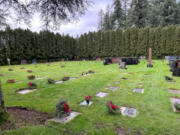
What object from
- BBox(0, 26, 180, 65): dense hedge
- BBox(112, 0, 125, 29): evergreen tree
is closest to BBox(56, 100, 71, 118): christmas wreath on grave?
BBox(0, 26, 180, 65): dense hedge

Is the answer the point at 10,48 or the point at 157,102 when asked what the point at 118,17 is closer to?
the point at 10,48

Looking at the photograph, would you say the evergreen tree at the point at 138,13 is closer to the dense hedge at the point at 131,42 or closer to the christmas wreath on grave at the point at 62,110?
the dense hedge at the point at 131,42

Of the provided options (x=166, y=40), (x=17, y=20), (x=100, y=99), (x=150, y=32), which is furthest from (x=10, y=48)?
(x=166, y=40)

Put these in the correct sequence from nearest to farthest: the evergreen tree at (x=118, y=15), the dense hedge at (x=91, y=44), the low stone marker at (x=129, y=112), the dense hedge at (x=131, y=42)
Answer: the low stone marker at (x=129, y=112), the dense hedge at (x=91, y=44), the dense hedge at (x=131, y=42), the evergreen tree at (x=118, y=15)

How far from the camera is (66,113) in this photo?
2.13 meters

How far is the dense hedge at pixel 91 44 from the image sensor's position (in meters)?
14.8

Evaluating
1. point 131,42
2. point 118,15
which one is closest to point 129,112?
point 131,42

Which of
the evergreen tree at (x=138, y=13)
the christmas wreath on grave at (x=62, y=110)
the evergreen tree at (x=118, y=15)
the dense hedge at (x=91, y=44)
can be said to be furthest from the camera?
the evergreen tree at (x=118, y=15)

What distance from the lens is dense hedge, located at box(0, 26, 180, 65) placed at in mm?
14828

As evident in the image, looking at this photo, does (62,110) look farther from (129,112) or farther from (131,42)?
(131,42)

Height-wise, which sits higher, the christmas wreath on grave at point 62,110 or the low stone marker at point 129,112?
the christmas wreath on grave at point 62,110

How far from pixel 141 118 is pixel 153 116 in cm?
28

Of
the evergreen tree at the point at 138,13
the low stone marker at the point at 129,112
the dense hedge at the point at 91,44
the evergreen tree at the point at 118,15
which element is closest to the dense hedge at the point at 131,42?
the dense hedge at the point at 91,44

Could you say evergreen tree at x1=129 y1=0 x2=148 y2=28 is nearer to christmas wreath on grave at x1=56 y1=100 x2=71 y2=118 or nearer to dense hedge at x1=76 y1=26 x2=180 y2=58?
dense hedge at x1=76 y1=26 x2=180 y2=58
